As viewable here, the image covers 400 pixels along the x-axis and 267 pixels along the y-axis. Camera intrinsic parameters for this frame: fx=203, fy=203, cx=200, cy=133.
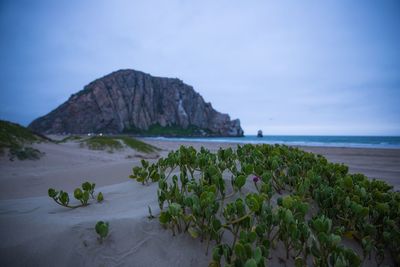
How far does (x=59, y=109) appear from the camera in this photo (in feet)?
287

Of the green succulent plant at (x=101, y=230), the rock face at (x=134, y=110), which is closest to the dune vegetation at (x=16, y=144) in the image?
the green succulent plant at (x=101, y=230)

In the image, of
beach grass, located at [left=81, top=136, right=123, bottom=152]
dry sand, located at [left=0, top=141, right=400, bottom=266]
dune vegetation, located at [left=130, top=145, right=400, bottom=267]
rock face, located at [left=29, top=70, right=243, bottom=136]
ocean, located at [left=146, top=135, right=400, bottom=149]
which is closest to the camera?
dune vegetation, located at [left=130, top=145, right=400, bottom=267]

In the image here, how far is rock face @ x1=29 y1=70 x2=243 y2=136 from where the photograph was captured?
84.2m

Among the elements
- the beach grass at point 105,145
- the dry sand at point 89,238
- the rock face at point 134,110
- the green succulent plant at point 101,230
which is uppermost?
the rock face at point 134,110

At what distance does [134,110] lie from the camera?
9288cm

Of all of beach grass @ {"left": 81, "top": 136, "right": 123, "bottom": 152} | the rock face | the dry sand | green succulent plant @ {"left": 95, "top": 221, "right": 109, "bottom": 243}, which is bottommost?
the dry sand

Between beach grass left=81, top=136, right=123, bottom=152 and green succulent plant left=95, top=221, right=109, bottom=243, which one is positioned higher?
beach grass left=81, top=136, right=123, bottom=152

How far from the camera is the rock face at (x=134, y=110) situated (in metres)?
84.2

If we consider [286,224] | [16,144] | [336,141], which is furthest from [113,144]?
[336,141]

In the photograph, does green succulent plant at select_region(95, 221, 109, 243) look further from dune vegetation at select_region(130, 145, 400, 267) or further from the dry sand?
dune vegetation at select_region(130, 145, 400, 267)

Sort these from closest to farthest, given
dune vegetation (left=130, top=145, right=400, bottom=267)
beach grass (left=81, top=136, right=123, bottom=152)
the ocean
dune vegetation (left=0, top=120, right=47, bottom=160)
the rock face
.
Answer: dune vegetation (left=130, top=145, right=400, bottom=267) → dune vegetation (left=0, top=120, right=47, bottom=160) → beach grass (left=81, top=136, right=123, bottom=152) → the ocean → the rock face

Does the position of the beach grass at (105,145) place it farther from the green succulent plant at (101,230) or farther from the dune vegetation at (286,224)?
the green succulent plant at (101,230)

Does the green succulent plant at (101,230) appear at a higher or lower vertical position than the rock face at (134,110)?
lower

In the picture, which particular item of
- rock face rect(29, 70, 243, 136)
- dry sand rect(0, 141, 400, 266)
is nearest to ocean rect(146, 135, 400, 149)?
dry sand rect(0, 141, 400, 266)
